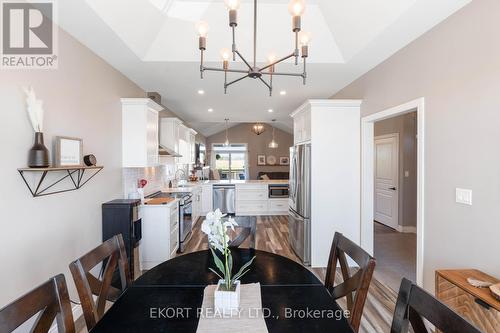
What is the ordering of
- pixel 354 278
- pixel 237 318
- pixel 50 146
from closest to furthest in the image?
pixel 237 318, pixel 354 278, pixel 50 146

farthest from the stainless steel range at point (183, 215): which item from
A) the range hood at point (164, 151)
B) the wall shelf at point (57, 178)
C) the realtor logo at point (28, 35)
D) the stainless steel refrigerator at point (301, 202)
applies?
the realtor logo at point (28, 35)

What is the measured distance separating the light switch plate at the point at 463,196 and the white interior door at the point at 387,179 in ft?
11.9

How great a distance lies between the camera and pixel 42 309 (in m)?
1.02

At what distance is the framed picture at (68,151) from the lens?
2.08m

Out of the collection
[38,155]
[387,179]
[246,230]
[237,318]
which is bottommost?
[237,318]

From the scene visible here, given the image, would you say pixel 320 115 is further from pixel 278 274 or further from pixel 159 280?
pixel 159 280

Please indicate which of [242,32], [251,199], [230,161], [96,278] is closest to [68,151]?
[96,278]

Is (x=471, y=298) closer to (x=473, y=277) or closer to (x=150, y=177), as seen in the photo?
(x=473, y=277)

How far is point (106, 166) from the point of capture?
296 cm

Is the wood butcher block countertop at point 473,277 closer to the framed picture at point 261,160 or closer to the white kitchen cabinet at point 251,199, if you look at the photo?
the white kitchen cabinet at point 251,199

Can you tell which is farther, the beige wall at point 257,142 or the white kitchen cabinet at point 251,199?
the beige wall at point 257,142

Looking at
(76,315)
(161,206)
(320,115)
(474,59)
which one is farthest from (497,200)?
(76,315)

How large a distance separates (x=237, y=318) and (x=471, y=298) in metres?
1.50

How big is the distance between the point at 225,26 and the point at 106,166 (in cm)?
212
